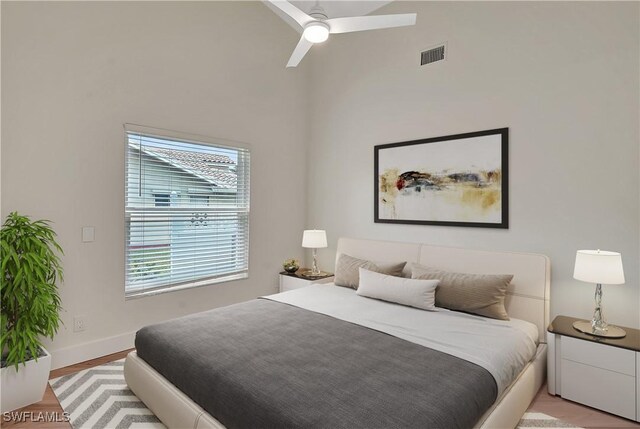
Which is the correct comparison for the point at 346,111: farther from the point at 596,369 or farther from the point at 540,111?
the point at 596,369

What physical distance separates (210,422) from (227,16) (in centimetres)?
388

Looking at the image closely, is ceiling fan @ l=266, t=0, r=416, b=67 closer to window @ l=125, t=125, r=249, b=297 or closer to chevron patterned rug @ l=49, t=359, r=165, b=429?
window @ l=125, t=125, r=249, b=297

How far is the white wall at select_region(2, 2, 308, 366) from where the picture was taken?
2666mm

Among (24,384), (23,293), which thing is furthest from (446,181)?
(24,384)

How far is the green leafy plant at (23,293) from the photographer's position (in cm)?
222

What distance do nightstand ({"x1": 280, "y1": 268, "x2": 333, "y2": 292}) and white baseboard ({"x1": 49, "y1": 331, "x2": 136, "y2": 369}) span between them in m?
1.68

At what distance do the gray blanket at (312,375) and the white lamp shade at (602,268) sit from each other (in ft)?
3.59

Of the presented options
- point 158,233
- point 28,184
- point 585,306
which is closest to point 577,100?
point 585,306

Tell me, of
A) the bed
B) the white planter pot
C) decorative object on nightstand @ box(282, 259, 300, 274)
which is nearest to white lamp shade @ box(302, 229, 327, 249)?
decorative object on nightstand @ box(282, 259, 300, 274)

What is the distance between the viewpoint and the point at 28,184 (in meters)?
2.66

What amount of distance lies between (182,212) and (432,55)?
9.74ft

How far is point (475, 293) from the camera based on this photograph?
2.70 meters

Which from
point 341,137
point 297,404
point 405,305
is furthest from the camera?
point 341,137

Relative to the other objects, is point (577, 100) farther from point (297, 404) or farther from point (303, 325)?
point (297, 404)
